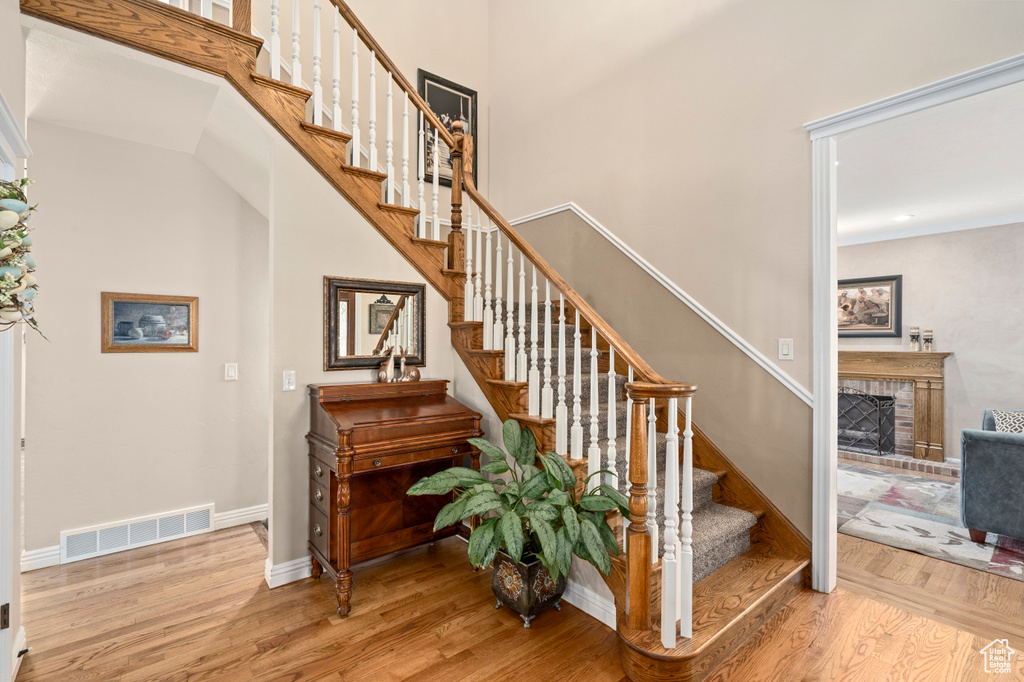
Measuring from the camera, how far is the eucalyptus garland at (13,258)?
1180 millimetres

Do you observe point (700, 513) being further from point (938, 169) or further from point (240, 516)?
point (938, 169)

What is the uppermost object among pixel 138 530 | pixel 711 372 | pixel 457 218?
pixel 457 218

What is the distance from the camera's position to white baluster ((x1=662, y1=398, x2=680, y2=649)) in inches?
71.2

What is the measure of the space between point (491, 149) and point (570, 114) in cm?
105

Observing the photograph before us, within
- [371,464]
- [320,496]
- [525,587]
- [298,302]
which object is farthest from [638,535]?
[298,302]

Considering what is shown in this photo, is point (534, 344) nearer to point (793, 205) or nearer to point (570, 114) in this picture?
point (793, 205)

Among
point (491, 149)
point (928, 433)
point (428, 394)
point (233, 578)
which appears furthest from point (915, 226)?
point (233, 578)

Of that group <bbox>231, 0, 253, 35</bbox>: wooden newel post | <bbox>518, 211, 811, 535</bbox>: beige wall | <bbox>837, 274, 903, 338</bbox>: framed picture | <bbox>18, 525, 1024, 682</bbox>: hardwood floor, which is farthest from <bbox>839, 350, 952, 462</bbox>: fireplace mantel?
<bbox>231, 0, 253, 35</bbox>: wooden newel post

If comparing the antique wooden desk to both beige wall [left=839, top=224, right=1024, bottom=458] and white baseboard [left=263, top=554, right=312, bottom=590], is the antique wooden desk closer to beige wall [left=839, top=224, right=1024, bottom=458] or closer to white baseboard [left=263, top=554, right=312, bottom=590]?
white baseboard [left=263, top=554, right=312, bottom=590]

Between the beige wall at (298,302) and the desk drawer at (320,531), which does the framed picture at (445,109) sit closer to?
the beige wall at (298,302)

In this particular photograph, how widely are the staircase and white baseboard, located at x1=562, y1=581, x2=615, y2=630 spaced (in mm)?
220

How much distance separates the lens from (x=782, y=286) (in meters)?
2.64

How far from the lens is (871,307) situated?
5.74 metres

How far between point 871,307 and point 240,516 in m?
6.95
